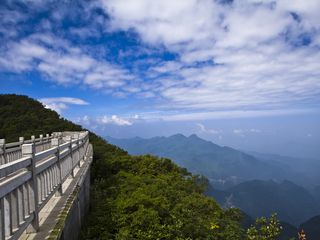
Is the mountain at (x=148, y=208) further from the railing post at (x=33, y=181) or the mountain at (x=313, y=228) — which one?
the mountain at (x=313, y=228)

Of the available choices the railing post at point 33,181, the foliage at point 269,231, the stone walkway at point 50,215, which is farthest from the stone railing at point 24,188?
the foliage at point 269,231

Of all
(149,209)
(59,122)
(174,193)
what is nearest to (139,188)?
(174,193)

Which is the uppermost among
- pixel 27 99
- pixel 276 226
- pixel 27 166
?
pixel 27 99

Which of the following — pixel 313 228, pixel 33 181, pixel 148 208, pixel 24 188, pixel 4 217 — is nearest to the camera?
pixel 4 217

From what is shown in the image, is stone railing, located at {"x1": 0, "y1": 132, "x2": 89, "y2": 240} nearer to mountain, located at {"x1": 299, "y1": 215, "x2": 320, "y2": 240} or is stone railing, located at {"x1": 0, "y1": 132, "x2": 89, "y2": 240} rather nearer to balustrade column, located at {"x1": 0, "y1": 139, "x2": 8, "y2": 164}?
balustrade column, located at {"x1": 0, "y1": 139, "x2": 8, "y2": 164}

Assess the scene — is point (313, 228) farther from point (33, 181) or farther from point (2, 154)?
point (33, 181)

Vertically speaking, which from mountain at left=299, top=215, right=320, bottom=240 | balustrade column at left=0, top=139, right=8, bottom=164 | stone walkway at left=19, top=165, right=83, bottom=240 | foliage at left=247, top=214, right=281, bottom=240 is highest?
balustrade column at left=0, top=139, right=8, bottom=164

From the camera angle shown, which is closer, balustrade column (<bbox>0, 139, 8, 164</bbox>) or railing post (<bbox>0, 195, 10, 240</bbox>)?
railing post (<bbox>0, 195, 10, 240</bbox>)

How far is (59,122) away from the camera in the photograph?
4912 centimetres

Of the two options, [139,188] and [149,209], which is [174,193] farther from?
[149,209]

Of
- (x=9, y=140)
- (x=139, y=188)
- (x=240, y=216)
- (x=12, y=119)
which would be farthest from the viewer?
(x=12, y=119)

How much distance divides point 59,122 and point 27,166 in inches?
1794

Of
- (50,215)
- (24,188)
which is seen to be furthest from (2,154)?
(24,188)

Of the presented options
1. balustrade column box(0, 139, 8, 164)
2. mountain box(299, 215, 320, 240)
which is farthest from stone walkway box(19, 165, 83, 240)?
mountain box(299, 215, 320, 240)
